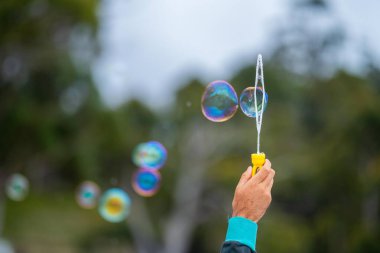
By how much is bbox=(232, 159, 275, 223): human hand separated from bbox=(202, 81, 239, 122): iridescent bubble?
2525mm

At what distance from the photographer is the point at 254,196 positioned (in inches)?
79.9

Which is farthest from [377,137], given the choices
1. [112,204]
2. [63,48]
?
[112,204]

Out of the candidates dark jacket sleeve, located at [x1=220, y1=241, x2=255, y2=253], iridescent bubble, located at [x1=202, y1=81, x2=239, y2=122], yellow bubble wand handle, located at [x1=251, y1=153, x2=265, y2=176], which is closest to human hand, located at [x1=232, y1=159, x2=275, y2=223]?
yellow bubble wand handle, located at [x1=251, y1=153, x2=265, y2=176]

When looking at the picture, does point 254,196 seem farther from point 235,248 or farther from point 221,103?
point 221,103

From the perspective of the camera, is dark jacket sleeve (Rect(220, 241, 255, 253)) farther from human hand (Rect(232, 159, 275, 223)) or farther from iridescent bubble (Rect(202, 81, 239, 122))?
iridescent bubble (Rect(202, 81, 239, 122))

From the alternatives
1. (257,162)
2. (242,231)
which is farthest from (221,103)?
(242,231)

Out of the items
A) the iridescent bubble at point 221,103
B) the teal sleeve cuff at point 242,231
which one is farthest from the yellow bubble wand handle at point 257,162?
the iridescent bubble at point 221,103

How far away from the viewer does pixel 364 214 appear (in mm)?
19578

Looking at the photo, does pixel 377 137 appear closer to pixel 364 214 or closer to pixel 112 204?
pixel 364 214

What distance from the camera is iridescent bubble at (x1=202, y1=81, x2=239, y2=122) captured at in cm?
467

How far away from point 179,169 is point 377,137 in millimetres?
7695

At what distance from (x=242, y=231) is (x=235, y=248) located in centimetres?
8

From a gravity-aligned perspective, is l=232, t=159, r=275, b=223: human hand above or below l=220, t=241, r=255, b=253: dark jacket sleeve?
above

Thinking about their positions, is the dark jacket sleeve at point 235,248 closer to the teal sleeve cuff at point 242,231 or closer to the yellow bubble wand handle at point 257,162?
the teal sleeve cuff at point 242,231
